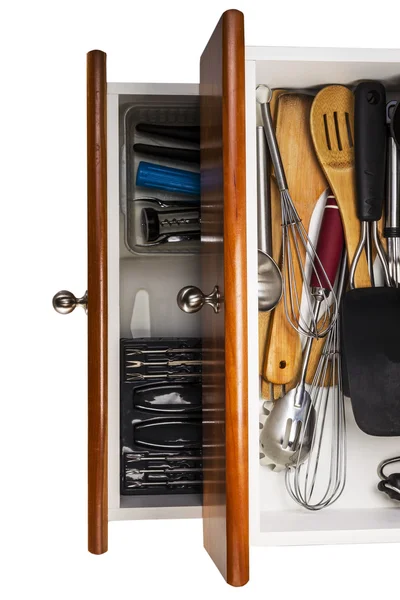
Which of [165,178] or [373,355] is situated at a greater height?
[165,178]

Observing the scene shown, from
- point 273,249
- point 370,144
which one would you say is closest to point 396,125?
point 370,144

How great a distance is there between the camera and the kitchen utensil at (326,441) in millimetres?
1307

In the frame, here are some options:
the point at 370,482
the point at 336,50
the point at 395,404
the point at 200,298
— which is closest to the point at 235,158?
the point at 200,298

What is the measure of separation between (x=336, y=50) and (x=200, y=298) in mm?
403

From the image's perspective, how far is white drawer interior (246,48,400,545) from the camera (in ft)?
3.61

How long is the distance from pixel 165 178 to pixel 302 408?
0.42m

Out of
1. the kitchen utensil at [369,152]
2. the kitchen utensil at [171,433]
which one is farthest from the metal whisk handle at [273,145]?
the kitchen utensil at [171,433]

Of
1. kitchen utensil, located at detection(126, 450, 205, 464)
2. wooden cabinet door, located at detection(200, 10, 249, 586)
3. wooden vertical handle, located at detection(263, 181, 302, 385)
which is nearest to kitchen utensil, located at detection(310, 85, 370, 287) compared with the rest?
wooden vertical handle, located at detection(263, 181, 302, 385)

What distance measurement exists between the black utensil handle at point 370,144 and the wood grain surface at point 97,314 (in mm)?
380

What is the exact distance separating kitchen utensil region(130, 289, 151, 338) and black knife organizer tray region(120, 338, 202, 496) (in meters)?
0.04

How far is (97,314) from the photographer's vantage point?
1152 millimetres

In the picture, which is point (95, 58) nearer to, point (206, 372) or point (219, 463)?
point (206, 372)

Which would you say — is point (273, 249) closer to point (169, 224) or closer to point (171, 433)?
point (169, 224)

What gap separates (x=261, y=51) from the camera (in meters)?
1.17
